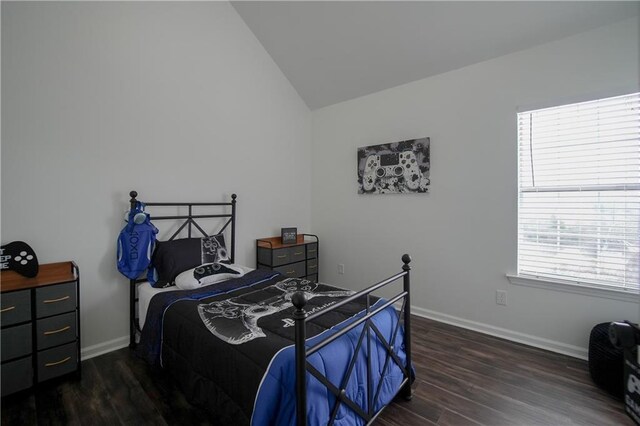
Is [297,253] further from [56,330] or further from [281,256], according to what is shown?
[56,330]

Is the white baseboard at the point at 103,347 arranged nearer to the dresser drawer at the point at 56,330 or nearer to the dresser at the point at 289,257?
the dresser drawer at the point at 56,330

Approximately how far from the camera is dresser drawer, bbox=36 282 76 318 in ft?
6.16

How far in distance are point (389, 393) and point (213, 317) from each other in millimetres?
1144

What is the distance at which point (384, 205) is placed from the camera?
347 cm

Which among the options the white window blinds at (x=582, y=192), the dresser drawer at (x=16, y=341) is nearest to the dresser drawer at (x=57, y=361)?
the dresser drawer at (x=16, y=341)

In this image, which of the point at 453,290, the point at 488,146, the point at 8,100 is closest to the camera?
the point at 8,100

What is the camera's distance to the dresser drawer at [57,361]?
1898 mm

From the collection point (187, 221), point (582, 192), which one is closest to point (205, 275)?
point (187, 221)

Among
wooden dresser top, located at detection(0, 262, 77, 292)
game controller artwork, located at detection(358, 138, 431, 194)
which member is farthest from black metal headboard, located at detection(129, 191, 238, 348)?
game controller artwork, located at detection(358, 138, 431, 194)

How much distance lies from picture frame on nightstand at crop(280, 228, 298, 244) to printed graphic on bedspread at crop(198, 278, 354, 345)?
4.15ft

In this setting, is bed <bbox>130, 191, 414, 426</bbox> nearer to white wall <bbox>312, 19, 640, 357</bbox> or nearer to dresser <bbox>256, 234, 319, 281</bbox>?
dresser <bbox>256, 234, 319, 281</bbox>

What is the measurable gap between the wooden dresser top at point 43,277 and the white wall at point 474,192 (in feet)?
9.22

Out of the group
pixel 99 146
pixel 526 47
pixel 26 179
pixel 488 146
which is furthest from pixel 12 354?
pixel 526 47

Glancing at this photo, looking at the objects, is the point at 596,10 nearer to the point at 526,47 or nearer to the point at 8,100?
the point at 526,47
